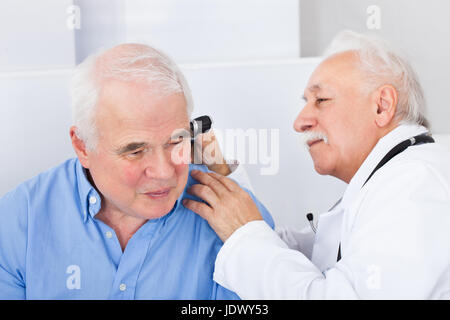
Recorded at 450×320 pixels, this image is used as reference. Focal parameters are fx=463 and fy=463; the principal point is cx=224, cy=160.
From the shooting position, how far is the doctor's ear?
4.15 feet

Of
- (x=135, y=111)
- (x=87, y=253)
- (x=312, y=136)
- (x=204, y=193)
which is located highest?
(x=135, y=111)

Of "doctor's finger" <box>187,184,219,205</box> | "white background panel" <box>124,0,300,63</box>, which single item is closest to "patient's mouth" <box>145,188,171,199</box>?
"doctor's finger" <box>187,184,219,205</box>

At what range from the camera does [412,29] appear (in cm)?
147

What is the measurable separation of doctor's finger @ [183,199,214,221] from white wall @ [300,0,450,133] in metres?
0.74

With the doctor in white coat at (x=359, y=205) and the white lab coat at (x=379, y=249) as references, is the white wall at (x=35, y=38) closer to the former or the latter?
the doctor in white coat at (x=359, y=205)

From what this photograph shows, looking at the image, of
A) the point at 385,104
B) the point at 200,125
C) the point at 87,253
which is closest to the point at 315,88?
the point at 385,104

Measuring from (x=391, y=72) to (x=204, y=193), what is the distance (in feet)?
2.02

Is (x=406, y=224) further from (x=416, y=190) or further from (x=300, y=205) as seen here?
(x=300, y=205)

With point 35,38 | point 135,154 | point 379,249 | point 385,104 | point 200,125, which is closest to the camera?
point 379,249

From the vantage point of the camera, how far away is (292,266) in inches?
41.3

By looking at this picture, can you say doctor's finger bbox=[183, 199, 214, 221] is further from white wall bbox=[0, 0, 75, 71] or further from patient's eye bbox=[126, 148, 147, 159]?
white wall bbox=[0, 0, 75, 71]

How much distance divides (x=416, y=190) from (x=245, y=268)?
1.38 ft

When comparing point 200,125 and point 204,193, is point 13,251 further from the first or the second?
point 200,125

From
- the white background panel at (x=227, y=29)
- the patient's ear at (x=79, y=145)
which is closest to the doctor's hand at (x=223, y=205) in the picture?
the patient's ear at (x=79, y=145)
